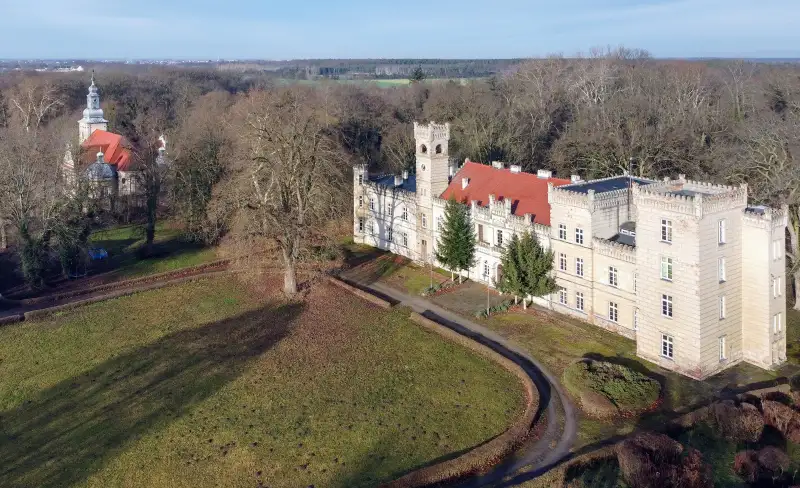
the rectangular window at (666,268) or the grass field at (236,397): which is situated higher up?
the rectangular window at (666,268)

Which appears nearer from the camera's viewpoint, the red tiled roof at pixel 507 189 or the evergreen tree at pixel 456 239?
the red tiled roof at pixel 507 189

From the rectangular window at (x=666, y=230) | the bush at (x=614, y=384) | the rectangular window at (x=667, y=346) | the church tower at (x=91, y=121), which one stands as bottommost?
the bush at (x=614, y=384)

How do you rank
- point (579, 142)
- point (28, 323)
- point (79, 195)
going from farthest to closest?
point (579, 142), point (79, 195), point (28, 323)

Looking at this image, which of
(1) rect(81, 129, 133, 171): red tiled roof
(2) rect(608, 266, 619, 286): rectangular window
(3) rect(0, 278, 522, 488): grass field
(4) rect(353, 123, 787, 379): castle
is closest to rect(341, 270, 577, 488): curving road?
(3) rect(0, 278, 522, 488): grass field

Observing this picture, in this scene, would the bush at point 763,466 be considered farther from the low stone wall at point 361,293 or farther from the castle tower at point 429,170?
the castle tower at point 429,170

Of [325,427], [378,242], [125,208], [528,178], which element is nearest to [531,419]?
[325,427]

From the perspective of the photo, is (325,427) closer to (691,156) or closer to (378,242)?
(378,242)

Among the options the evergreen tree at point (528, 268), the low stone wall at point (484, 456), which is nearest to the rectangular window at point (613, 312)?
the evergreen tree at point (528, 268)
